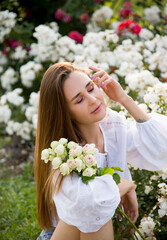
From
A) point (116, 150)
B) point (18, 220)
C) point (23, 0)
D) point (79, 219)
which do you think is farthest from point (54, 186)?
point (23, 0)

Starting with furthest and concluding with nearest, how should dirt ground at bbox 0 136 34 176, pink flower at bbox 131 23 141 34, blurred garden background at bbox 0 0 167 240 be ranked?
Result: pink flower at bbox 131 23 141 34
dirt ground at bbox 0 136 34 176
blurred garden background at bbox 0 0 167 240

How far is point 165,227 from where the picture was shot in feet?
6.33

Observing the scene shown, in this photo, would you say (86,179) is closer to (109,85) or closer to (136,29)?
(109,85)

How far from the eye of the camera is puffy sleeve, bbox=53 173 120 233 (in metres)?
1.53

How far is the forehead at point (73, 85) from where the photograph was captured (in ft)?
5.74

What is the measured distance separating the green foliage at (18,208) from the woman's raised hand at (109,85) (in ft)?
4.00

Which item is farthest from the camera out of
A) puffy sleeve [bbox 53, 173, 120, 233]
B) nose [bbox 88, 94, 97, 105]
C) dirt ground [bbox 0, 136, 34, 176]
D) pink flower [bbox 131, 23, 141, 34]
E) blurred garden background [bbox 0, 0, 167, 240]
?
pink flower [bbox 131, 23, 141, 34]

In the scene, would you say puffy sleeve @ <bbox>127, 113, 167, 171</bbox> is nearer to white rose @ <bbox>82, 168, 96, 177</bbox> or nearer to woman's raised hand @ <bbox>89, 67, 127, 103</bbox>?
woman's raised hand @ <bbox>89, 67, 127, 103</bbox>

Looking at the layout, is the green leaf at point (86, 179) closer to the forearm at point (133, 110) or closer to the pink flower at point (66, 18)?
the forearm at point (133, 110)

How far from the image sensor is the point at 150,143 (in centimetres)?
193

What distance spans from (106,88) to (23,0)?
3201mm

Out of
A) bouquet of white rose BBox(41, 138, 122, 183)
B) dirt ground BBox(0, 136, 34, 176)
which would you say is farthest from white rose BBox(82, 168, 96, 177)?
dirt ground BBox(0, 136, 34, 176)

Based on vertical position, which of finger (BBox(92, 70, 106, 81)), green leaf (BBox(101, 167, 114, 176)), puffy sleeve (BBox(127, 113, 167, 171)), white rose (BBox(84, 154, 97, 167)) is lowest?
puffy sleeve (BBox(127, 113, 167, 171))

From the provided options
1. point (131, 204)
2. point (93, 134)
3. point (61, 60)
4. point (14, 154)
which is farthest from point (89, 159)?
point (14, 154)
